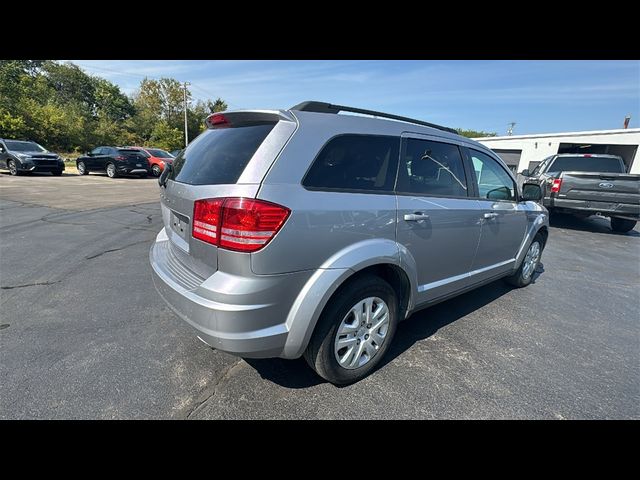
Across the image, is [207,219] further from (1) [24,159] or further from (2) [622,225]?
(1) [24,159]

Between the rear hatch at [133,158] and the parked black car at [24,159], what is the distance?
277 centimetres

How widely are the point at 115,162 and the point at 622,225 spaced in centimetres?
2093

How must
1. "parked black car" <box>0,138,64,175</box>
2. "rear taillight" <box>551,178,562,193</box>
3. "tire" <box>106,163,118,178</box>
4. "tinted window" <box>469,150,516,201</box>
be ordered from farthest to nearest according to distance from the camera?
"tire" <box>106,163,118,178</box> < "parked black car" <box>0,138,64,175</box> < "rear taillight" <box>551,178,562,193</box> < "tinted window" <box>469,150,516,201</box>

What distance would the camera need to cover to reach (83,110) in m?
40.5

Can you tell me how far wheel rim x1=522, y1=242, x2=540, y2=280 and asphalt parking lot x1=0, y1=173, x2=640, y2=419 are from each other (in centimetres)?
24

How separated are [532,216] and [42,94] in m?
50.8

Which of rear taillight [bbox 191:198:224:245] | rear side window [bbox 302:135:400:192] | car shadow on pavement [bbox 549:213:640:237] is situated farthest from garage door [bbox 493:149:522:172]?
rear taillight [bbox 191:198:224:245]

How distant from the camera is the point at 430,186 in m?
2.58

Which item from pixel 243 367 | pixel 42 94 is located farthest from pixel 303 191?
pixel 42 94

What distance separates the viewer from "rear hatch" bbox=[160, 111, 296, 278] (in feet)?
5.72

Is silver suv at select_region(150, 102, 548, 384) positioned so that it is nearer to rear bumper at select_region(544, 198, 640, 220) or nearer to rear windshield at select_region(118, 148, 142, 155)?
rear bumper at select_region(544, 198, 640, 220)

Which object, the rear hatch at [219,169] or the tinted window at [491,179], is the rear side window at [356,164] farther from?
the tinted window at [491,179]

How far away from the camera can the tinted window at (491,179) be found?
3.16 meters

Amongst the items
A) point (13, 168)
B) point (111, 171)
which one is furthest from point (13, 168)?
point (111, 171)
